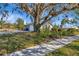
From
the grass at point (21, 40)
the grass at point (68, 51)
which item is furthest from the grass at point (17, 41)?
the grass at point (68, 51)

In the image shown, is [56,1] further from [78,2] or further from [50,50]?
[50,50]

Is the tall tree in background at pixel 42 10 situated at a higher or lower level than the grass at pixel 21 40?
higher

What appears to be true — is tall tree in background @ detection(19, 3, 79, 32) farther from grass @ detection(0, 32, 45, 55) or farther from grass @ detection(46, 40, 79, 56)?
grass @ detection(46, 40, 79, 56)

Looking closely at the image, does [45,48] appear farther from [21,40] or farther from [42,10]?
[42,10]

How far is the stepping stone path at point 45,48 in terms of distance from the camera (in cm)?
186

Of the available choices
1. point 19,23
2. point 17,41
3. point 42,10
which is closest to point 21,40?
point 17,41

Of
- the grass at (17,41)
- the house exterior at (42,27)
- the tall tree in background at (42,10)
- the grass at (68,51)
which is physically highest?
the tall tree in background at (42,10)

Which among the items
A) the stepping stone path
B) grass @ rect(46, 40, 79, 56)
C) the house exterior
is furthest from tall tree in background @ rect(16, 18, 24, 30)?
grass @ rect(46, 40, 79, 56)

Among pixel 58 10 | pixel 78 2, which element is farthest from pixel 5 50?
pixel 78 2

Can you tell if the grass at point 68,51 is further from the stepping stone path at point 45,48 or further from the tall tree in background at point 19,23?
the tall tree in background at point 19,23

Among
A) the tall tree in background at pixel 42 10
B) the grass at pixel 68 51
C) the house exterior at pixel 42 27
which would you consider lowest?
the grass at pixel 68 51

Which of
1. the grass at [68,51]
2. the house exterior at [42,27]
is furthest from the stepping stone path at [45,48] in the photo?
the house exterior at [42,27]

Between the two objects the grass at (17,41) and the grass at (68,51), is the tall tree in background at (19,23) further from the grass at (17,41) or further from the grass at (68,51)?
the grass at (68,51)

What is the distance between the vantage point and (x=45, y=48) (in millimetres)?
1885
